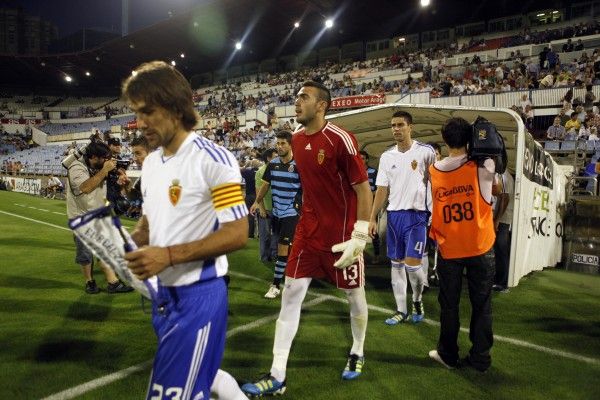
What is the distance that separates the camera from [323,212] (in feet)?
Result: 11.5

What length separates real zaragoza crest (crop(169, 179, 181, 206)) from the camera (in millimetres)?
1796

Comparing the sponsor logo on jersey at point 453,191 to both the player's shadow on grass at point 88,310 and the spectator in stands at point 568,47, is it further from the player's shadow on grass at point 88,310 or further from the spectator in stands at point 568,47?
the spectator in stands at point 568,47

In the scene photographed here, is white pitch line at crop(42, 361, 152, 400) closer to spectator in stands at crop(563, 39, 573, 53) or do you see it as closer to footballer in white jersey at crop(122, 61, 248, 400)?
footballer in white jersey at crop(122, 61, 248, 400)

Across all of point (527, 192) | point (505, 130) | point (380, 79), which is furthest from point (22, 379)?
point (380, 79)

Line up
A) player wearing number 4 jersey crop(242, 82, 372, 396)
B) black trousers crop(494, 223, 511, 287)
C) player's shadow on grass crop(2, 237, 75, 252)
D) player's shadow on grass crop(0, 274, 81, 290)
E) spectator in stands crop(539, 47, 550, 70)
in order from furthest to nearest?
1. spectator in stands crop(539, 47, 550, 70)
2. player's shadow on grass crop(2, 237, 75, 252)
3. black trousers crop(494, 223, 511, 287)
4. player's shadow on grass crop(0, 274, 81, 290)
5. player wearing number 4 jersey crop(242, 82, 372, 396)

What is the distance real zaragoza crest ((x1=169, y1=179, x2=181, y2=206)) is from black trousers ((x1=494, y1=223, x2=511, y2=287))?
6.67m

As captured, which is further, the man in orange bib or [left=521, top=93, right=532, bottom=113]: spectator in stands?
[left=521, top=93, right=532, bottom=113]: spectator in stands

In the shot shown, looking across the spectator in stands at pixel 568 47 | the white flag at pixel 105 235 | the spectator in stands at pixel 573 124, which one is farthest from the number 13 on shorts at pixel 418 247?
the spectator in stands at pixel 568 47

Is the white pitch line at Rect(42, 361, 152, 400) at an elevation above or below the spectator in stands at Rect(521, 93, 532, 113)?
below

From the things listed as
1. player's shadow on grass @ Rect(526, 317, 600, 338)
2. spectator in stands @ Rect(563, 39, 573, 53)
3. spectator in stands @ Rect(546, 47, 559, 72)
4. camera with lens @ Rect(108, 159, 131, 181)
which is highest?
spectator in stands @ Rect(563, 39, 573, 53)

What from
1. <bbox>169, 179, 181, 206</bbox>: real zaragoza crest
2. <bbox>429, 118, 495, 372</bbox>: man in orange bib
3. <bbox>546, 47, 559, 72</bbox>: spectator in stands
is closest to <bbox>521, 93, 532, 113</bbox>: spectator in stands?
<bbox>546, 47, 559, 72</bbox>: spectator in stands

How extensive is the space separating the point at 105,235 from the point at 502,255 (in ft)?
23.3

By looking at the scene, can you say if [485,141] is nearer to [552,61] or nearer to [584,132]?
[584,132]

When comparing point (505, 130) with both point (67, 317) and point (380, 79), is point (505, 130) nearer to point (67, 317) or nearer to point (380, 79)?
point (67, 317)
